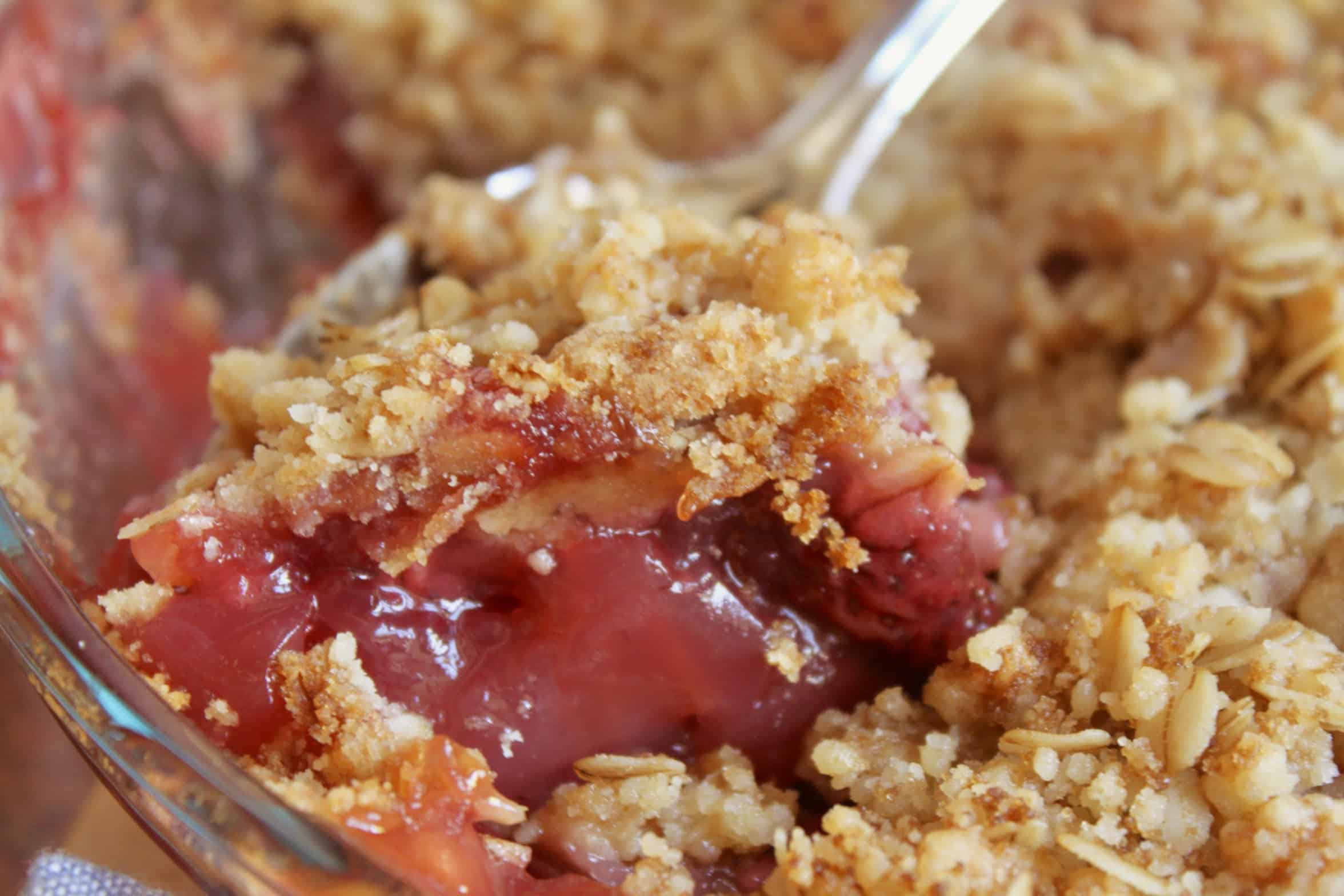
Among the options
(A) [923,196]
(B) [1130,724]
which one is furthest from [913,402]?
(A) [923,196]

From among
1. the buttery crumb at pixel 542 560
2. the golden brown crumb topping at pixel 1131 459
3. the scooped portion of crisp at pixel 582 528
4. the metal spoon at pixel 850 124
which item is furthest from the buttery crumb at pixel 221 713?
the metal spoon at pixel 850 124

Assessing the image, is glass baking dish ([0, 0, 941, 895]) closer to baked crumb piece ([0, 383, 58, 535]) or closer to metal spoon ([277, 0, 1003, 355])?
baked crumb piece ([0, 383, 58, 535])

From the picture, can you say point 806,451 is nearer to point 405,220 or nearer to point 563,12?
point 405,220

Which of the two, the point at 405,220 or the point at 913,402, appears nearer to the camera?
the point at 913,402

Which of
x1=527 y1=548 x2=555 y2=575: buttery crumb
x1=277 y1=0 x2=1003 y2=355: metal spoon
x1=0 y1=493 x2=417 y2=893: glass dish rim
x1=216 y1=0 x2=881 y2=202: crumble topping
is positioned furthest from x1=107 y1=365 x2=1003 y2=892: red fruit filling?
x1=216 y1=0 x2=881 y2=202: crumble topping

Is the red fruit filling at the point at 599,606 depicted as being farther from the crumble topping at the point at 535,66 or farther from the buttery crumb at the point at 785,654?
the crumble topping at the point at 535,66

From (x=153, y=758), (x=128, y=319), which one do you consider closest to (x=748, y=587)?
(x=153, y=758)
